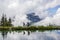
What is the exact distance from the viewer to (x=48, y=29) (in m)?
16.7

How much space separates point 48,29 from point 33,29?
1678mm

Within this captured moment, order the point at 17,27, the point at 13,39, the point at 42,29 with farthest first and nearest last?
1. the point at 42,29
2. the point at 17,27
3. the point at 13,39

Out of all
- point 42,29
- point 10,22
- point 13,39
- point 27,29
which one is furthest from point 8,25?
point 13,39

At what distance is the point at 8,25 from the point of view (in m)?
16.2

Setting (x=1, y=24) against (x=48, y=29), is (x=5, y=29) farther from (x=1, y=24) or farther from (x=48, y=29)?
(x=48, y=29)

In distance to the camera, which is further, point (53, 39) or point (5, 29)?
point (5, 29)

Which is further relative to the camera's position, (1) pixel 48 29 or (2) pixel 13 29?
(1) pixel 48 29

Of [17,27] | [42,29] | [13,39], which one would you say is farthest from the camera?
[42,29]

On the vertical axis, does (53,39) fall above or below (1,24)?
below

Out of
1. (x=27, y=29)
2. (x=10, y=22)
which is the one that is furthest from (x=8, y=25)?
(x=27, y=29)

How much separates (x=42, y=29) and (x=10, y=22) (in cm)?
267

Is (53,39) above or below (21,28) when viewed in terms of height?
below

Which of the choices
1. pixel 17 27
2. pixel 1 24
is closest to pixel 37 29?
pixel 17 27

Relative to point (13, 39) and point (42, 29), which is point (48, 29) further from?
point (13, 39)
